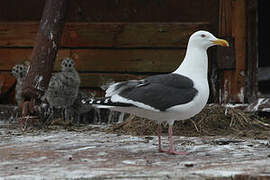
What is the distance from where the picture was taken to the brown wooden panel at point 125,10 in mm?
7364

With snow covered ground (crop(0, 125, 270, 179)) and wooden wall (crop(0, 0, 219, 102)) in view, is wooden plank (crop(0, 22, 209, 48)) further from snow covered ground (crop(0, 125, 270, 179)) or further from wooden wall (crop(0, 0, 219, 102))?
snow covered ground (crop(0, 125, 270, 179))

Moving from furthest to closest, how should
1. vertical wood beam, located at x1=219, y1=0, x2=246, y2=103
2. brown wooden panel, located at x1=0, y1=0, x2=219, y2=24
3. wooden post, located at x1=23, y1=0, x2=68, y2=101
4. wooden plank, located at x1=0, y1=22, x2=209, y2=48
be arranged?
brown wooden panel, located at x1=0, y1=0, x2=219, y2=24 → wooden plank, located at x1=0, y1=22, x2=209, y2=48 → vertical wood beam, located at x1=219, y1=0, x2=246, y2=103 → wooden post, located at x1=23, y1=0, x2=68, y2=101

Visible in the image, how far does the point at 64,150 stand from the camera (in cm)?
441

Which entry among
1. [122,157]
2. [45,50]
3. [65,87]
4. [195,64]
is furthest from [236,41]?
[122,157]

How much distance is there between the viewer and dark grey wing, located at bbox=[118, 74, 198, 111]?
4012mm

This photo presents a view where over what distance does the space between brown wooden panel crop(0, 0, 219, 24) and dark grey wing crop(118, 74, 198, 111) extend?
11.0 feet

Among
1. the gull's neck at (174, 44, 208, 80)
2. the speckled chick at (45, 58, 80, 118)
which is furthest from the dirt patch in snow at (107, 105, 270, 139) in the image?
the gull's neck at (174, 44, 208, 80)

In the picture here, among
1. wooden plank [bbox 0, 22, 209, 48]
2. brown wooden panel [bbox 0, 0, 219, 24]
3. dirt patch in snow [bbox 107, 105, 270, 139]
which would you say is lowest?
dirt patch in snow [bbox 107, 105, 270, 139]

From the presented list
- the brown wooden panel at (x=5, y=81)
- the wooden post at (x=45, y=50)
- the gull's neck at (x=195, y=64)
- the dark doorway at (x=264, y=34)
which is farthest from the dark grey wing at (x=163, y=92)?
the dark doorway at (x=264, y=34)

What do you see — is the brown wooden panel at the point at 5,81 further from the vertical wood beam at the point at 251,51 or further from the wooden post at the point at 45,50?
the vertical wood beam at the point at 251,51

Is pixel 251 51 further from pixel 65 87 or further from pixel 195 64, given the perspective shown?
pixel 195 64

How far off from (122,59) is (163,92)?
348 cm

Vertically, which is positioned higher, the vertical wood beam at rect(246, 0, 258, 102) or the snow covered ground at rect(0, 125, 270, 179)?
the vertical wood beam at rect(246, 0, 258, 102)

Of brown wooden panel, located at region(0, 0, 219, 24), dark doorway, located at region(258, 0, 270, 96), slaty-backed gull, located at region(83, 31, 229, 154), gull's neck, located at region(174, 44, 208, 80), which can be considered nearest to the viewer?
slaty-backed gull, located at region(83, 31, 229, 154)
